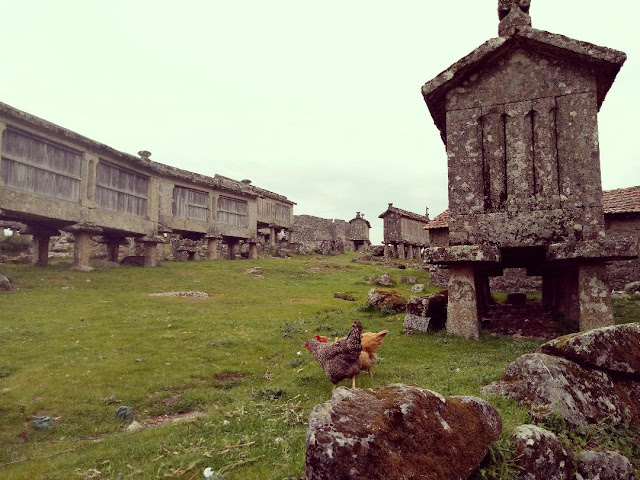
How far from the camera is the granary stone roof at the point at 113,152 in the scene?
18.3m

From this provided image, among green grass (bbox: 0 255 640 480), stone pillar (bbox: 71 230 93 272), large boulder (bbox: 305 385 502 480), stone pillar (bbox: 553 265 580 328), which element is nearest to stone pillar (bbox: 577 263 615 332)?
stone pillar (bbox: 553 265 580 328)

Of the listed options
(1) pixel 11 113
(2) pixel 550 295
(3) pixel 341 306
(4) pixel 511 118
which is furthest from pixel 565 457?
(1) pixel 11 113

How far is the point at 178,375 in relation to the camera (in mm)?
8969

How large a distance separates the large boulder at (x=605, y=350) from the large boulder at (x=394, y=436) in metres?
2.52

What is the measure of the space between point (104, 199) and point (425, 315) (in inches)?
770

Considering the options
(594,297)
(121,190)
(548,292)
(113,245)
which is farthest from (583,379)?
(113,245)

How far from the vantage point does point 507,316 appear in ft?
43.6

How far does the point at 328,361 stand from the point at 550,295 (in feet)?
36.3

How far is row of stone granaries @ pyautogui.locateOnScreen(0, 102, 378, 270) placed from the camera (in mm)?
18953

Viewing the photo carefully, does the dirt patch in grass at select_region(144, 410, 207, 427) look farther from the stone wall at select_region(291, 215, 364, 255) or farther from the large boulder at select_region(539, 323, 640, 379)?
the stone wall at select_region(291, 215, 364, 255)

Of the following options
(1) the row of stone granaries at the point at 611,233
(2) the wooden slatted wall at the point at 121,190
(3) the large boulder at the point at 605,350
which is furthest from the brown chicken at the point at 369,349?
(2) the wooden slatted wall at the point at 121,190

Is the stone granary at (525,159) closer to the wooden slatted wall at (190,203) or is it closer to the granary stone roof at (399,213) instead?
the wooden slatted wall at (190,203)

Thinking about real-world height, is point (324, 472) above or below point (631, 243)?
below

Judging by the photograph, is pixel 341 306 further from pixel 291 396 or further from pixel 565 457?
pixel 565 457
